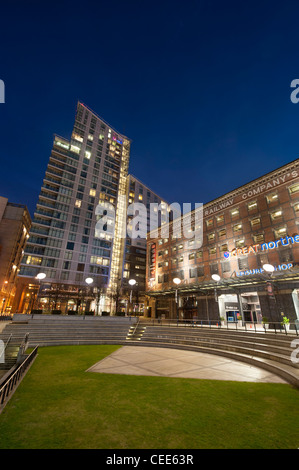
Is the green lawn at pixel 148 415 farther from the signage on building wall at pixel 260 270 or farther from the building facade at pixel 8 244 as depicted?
the building facade at pixel 8 244

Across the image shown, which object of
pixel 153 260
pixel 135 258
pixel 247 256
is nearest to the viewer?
pixel 247 256

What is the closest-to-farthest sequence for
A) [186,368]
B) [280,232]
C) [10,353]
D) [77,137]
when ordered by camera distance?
[186,368], [10,353], [280,232], [77,137]

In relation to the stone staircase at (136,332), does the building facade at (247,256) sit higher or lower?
higher

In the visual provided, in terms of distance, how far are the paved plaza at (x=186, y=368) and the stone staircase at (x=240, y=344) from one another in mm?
558

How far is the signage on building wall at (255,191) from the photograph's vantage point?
26.8 meters

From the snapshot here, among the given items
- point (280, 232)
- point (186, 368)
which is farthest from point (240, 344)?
point (280, 232)

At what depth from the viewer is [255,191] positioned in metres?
29.8

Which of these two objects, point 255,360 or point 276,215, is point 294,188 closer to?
point 276,215

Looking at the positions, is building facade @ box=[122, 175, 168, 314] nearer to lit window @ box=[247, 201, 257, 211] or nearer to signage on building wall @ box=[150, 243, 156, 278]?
signage on building wall @ box=[150, 243, 156, 278]

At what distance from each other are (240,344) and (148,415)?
1229 cm

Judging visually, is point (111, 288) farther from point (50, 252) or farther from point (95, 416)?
point (95, 416)

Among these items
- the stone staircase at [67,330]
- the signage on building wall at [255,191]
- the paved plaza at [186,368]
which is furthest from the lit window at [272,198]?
the stone staircase at [67,330]

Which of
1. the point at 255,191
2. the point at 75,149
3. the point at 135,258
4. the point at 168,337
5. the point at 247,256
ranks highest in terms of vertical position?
the point at 75,149

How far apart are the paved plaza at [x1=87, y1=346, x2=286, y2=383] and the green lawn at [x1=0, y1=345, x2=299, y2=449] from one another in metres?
1.11
